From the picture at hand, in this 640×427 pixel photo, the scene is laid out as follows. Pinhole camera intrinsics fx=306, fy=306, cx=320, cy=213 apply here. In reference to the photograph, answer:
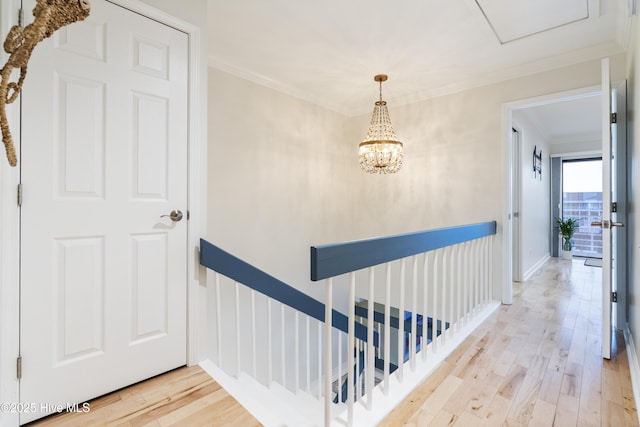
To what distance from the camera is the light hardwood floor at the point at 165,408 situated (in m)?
1.38

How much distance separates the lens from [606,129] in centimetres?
189

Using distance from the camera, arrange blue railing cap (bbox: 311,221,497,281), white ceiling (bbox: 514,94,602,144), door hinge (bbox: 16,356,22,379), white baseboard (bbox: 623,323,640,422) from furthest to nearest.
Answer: white ceiling (bbox: 514,94,602,144)
white baseboard (bbox: 623,323,640,422)
door hinge (bbox: 16,356,22,379)
blue railing cap (bbox: 311,221,497,281)

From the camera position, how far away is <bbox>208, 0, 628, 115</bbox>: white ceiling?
207 centimetres

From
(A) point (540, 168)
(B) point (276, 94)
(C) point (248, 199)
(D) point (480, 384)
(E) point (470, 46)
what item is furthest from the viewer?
(A) point (540, 168)

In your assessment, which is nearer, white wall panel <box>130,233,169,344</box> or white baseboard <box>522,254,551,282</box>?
white wall panel <box>130,233,169,344</box>

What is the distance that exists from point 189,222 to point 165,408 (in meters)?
0.96

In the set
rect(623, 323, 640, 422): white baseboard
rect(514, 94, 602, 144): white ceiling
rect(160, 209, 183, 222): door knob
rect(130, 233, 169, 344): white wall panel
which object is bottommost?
rect(623, 323, 640, 422): white baseboard

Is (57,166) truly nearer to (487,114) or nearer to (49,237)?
(49,237)

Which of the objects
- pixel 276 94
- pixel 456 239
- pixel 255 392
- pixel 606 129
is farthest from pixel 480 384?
pixel 276 94

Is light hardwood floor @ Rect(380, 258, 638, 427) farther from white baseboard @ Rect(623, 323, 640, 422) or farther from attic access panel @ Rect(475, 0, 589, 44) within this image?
attic access panel @ Rect(475, 0, 589, 44)

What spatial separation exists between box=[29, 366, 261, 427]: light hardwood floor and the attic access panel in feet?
9.20

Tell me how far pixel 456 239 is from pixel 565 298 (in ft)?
6.35

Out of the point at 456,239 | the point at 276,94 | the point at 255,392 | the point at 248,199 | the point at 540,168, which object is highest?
the point at 276,94

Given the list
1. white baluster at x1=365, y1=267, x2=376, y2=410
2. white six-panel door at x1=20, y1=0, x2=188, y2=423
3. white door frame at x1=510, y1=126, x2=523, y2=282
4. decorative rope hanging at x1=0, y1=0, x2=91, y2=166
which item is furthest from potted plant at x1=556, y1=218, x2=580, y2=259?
decorative rope hanging at x1=0, y1=0, x2=91, y2=166
